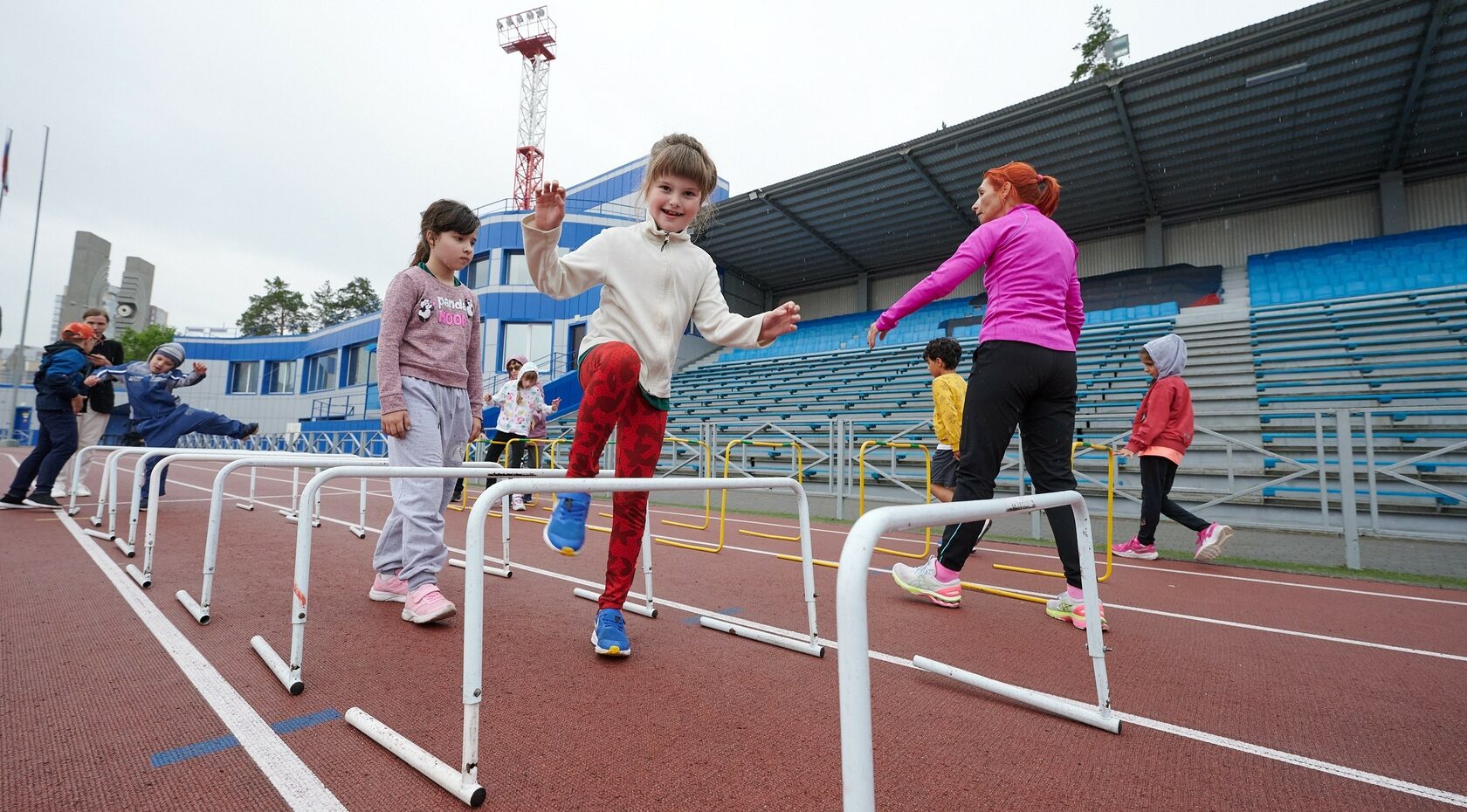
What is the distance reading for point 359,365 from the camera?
2933cm

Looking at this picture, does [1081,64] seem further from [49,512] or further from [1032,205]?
[49,512]

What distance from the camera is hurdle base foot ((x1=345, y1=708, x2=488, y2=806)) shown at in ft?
4.35

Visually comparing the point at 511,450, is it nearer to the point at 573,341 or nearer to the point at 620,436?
the point at 620,436

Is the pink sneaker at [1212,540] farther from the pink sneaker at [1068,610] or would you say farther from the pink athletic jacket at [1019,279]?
the pink athletic jacket at [1019,279]

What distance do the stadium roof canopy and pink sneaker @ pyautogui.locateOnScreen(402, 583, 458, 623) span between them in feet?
48.0

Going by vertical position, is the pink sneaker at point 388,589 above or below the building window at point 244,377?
below

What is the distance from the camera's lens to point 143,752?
151 cm

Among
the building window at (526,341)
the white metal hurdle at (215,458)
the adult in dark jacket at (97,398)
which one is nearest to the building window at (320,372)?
the building window at (526,341)

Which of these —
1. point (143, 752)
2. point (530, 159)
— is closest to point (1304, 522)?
point (143, 752)

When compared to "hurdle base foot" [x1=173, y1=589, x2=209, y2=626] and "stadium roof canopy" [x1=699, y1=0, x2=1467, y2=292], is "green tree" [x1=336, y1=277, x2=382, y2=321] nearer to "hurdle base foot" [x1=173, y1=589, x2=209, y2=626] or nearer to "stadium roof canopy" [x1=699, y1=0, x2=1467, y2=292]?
"stadium roof canopy" [x1=699, y1=0, x2=1467, y2=292]

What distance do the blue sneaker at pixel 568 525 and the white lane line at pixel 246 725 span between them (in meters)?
0.85

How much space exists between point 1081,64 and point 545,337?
2381cm

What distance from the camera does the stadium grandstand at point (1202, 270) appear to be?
25.9ft

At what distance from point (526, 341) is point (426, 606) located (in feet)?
67.0
